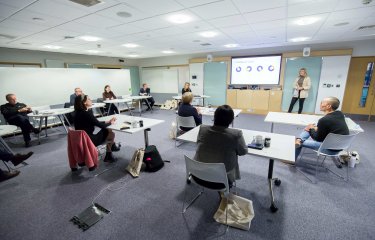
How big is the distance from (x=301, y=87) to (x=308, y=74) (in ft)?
2.33

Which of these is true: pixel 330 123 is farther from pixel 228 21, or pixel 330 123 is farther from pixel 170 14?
pixel 170 14

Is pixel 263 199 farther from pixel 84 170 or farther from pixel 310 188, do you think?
pixel 84 170

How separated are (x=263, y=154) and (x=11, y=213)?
298 centimetres

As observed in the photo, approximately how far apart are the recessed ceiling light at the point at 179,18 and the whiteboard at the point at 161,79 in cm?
589

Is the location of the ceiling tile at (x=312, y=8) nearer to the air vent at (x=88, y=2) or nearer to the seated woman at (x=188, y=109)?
the seated woman at (x=188, y=109)

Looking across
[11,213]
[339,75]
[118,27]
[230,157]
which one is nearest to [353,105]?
[339,75]

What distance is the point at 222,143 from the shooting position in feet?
5.39

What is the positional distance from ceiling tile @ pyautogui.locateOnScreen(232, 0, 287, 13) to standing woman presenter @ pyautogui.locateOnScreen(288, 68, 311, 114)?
4025mm

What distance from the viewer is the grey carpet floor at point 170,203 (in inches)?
69.7

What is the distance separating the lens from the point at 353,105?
19.7 ft

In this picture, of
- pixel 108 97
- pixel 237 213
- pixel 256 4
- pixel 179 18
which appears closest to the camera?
pixel 237 213

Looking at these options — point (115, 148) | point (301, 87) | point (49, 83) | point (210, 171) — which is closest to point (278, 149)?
point (210, 171)

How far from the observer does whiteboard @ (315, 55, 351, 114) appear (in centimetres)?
570

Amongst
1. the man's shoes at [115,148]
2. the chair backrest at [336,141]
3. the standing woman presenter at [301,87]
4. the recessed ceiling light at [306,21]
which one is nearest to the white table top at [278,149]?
the chair backrest at [336,141]
